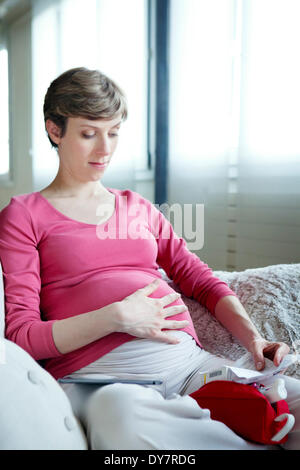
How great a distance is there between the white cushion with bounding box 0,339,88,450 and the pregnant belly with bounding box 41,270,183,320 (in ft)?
0.72

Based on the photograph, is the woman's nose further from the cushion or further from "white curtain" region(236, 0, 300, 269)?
"white curtain" region(236, 0, 300, 269)

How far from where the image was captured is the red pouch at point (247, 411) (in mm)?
727

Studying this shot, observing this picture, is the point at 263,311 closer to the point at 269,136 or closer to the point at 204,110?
the point at 269,136

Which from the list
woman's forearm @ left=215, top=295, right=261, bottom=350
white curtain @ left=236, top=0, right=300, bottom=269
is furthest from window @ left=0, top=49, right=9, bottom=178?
woman's forearm @ left=215, top=295, right=261, bottom=350

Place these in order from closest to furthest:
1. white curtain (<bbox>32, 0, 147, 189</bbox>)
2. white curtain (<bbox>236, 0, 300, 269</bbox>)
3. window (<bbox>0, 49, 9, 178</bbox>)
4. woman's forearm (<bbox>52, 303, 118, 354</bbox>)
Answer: woman's forearm (<bbox>52, 303, 118, 354</bbox>)
white curtain (<bbox>236, 0, 300, 269</bbox>)
white curtain (<bbox>32, 0, 147, 189</bbox>)
window (<bbox>0, 49, 9, 178</bbox>)

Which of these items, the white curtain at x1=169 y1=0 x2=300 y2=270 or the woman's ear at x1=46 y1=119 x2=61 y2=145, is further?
the white curtain at x1=169 y1=0 x2=300 y2=270

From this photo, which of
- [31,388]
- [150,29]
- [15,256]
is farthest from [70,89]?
[150,29]

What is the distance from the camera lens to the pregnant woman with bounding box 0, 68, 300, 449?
2.29ft

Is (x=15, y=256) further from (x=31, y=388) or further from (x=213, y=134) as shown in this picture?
(x=213, y=134)

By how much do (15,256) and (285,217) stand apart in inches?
58.2

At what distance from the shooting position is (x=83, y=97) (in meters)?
1.03

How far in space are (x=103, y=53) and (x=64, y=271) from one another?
8.44ft

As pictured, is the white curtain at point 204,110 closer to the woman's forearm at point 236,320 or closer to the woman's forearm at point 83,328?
the woman's forearm at point 236,320

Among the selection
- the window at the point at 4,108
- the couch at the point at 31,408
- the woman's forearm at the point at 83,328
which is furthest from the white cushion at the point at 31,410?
the window at the point at 4,108
